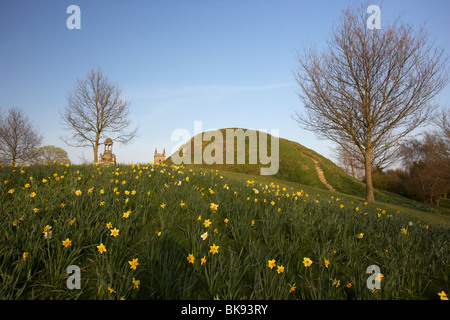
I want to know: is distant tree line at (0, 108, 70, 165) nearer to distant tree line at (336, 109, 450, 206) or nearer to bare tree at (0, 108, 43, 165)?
bare tree at (0, 108, 43, 165)

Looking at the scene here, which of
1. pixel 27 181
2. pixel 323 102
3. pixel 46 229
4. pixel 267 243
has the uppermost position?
pixel 323 102

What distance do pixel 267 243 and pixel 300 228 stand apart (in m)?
0.76

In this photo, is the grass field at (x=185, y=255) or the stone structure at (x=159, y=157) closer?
the grass field at (x=185, y=255)

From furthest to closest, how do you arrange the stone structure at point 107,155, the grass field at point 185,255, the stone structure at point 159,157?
1. the stone structure at point 159,157
2. the stone structure at point 107,155
3. the grass field at point 185,255

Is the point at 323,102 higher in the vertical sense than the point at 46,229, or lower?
higher

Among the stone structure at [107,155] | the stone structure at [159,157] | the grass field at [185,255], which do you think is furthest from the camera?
the stone structure at [159,157]

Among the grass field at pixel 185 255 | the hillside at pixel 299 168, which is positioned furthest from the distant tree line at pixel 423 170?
the grass field at pixel 185 255

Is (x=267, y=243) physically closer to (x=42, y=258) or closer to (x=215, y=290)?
(x=215, y=290)

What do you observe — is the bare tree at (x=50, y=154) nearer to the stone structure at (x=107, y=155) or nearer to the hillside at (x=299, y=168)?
the stone structure at (x=107, y=155)

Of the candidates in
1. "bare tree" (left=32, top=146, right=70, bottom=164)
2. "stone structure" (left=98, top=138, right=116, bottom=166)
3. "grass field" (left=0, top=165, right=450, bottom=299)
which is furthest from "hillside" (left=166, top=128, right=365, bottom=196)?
"grass field" (left=0, top=165, right=450, bottom=299)

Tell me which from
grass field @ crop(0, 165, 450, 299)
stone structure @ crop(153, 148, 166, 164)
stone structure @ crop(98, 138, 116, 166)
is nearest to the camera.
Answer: grass field @ crop(0, 165, 450, 299)
